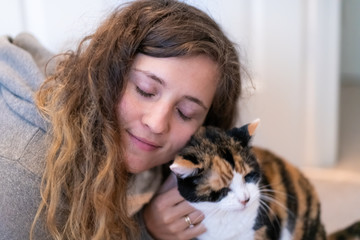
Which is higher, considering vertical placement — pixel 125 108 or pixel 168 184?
pixel 125 108

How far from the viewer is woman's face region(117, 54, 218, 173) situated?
91 centimetres

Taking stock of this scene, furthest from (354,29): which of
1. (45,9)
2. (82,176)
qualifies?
(82,176)

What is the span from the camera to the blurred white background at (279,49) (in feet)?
4.58

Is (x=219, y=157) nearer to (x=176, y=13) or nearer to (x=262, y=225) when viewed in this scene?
(x=262, y=225)

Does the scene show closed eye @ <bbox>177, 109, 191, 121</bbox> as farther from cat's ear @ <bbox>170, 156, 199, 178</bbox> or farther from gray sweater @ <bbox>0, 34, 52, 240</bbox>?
gray sweater @ <bbox>0, 34, 52, 240</bbox>

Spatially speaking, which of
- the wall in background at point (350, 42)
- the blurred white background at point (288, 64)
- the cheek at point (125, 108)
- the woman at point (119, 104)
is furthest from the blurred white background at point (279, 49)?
the wall in background at point (350, 42)

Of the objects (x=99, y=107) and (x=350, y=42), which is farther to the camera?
(x=350, y=42)

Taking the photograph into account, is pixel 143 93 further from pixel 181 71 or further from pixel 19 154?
pixel 19 154

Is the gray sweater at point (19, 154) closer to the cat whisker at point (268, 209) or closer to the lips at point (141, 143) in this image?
the lips at point (141, 143)

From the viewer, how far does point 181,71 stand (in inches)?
36.1

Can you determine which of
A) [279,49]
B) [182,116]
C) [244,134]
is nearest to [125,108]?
[182,116]

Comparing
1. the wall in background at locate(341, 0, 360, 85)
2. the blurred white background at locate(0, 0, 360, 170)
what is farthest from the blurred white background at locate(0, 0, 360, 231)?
the wall in background at locate(341, 0, 360, 85)

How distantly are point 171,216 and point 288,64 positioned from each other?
80 centimetres

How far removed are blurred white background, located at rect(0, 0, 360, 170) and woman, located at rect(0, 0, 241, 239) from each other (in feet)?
1.18
